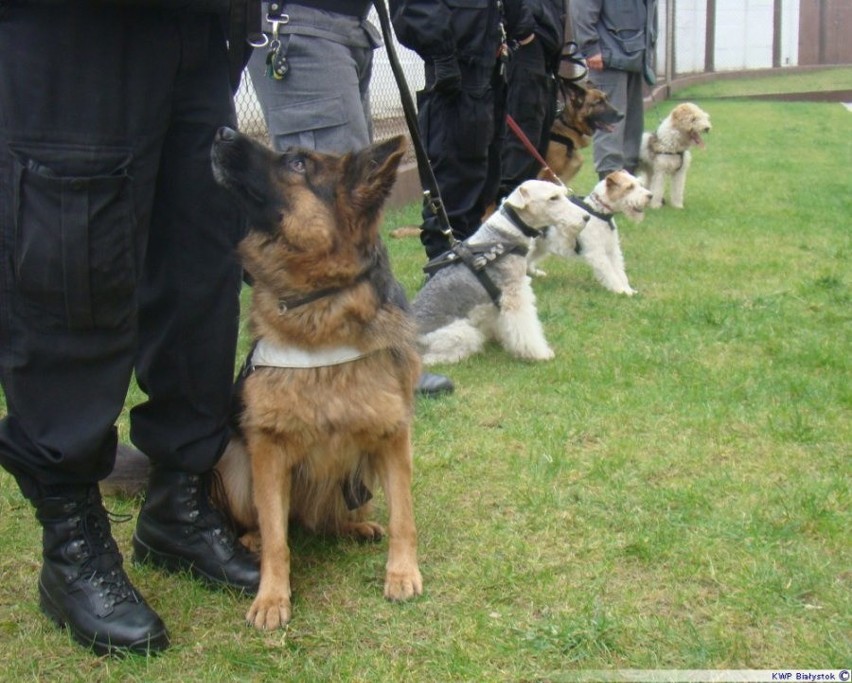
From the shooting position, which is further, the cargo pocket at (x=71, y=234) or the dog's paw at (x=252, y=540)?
the dog's paw at (x=252, y=540)

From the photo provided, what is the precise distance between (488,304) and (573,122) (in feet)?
11.6

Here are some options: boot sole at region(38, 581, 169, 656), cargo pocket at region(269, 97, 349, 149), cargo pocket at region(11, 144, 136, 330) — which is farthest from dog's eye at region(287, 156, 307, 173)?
boot sole at region(38, 581, 169, 656)

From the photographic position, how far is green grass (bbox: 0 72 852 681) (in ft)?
7.84

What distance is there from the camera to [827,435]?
3.74m

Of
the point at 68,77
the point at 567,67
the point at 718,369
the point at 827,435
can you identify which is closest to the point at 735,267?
the point at 718,369

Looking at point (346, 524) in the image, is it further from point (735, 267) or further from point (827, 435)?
point (735, 267)

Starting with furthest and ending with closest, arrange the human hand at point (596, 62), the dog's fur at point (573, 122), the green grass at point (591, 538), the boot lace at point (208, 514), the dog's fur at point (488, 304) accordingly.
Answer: the human hand at point (596, 62) < the dog's fur at point (573, 122) < the dog's fur at point (488, 304) < the boot lace at point (208, 514) < the green grass at point (591, 538)

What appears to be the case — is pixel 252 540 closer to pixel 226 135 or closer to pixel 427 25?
pixel 226 135

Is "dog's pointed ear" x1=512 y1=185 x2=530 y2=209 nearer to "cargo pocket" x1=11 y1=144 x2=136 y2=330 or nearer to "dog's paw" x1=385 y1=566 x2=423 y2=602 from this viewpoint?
"dog's paw" x1=385 y1=566 x2=423 y2=602

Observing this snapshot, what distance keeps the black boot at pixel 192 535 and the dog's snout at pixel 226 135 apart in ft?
3.10

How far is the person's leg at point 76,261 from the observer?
7.03 ft

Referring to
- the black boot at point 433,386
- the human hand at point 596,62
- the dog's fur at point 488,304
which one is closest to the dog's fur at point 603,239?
the dog's fur at point 488,304

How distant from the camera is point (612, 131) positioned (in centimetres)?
872

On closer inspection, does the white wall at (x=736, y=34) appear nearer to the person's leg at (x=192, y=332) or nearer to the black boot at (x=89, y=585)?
the person's leg at (x=192, y=332)
